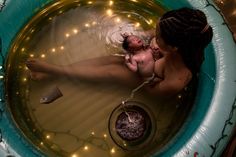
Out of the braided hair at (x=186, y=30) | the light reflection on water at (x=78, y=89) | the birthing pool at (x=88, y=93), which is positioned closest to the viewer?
the braided hair at (x=186, y=30)

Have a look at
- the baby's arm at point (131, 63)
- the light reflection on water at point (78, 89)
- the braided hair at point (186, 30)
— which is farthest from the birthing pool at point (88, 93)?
the braided hair at point (186, 30)

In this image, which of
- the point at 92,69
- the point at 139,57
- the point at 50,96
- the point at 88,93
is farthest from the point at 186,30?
the point at 50,96

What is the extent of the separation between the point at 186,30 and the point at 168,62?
0.98ft

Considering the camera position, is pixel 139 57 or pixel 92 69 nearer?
pixel 139 57

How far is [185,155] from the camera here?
2.02m

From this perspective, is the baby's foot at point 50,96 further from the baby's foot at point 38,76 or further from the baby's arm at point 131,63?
the baby's arm at point 131,63

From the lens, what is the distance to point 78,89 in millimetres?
2457

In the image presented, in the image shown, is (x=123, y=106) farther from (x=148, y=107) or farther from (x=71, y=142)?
(x=71, y=142)

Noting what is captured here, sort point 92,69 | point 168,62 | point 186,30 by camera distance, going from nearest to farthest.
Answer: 1. point 186,30
2. point 168,62
3. point 92,69

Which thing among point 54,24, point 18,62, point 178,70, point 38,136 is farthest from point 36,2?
point 178,70

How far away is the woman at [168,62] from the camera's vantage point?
1.75m

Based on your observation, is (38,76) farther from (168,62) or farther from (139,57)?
(168,62)

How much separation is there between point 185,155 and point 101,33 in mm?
998

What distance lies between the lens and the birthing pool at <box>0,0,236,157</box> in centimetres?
209
